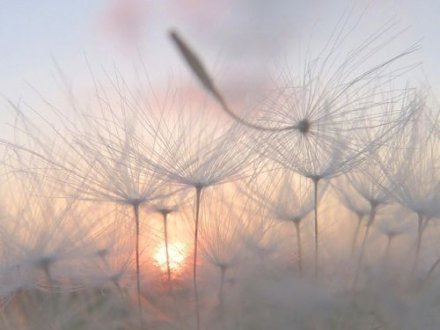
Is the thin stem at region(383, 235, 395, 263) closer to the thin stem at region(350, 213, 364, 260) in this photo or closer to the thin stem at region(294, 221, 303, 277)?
the thin stem at region(350, 213, 364, 260)

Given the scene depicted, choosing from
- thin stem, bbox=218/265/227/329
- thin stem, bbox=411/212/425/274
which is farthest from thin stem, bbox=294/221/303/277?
thin stem, bbox=411/212/425/274

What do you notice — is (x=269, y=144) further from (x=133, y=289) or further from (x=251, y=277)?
(x=133, y=289)

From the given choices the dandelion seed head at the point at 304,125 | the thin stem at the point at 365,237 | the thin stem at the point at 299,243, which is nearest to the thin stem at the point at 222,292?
the thin stem at the point at 299,243

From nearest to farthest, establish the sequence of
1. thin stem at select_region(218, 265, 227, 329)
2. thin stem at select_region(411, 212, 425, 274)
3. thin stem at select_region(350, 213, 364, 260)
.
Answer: thin stem at select_region(218, 265, 227, 329) < thin stem at select_region(411, 212, 425, 274) < thin stem at select_region(350, 213, 364, 260)

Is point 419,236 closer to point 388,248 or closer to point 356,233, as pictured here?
point 388,248

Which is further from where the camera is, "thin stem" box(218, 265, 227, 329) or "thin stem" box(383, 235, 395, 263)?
"thin stem" box(383, 235, 395, 263)

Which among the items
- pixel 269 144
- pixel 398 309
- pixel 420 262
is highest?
pixel 269 144

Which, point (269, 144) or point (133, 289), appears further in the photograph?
point (133, 289)

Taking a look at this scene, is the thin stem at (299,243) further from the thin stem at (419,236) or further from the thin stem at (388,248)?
the thin stem at (419,236)

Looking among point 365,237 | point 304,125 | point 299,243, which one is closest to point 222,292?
point 299,243

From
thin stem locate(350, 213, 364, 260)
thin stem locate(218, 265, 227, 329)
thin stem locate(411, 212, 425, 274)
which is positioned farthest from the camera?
thin stem locate(350, 213, 364, 260)

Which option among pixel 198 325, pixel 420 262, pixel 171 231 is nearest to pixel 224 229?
pixel 171 231
